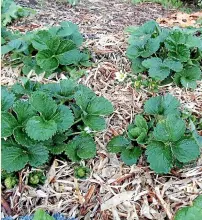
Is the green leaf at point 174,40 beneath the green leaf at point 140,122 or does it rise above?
above

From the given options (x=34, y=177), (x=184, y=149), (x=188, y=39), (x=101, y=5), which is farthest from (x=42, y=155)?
(x=101, y=5)

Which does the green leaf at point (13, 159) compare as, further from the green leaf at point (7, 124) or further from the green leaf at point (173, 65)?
the green leaf at point (173, 65)

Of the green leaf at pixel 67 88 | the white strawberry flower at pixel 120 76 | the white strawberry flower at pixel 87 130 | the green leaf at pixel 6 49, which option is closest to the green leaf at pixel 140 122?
the white strawberry flower at pixel 87 130

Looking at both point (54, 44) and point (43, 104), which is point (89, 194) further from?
point (54, 44)

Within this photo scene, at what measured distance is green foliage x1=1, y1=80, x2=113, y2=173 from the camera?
1.88 metres

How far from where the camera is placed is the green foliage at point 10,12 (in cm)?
309

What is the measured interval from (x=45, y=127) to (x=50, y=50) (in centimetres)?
67

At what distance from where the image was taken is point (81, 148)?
1989mm

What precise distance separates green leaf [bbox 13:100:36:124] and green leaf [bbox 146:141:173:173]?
51cm

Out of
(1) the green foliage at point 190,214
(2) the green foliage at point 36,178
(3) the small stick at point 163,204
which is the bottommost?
(2) the green foliage at point 36,178

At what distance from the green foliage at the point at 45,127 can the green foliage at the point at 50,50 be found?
38 cm

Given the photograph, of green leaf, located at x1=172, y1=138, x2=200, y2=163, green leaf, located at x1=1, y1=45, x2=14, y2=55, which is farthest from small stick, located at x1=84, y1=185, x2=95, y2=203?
green leaf, located at x1=1, y1=45, x2=14, y2=55

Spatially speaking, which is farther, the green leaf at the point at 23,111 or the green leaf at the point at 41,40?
the green leaf at the point at 41,40

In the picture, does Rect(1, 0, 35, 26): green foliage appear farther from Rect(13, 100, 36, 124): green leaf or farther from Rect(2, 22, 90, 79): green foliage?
Rect(13, 100, 36, 124): green leaf
